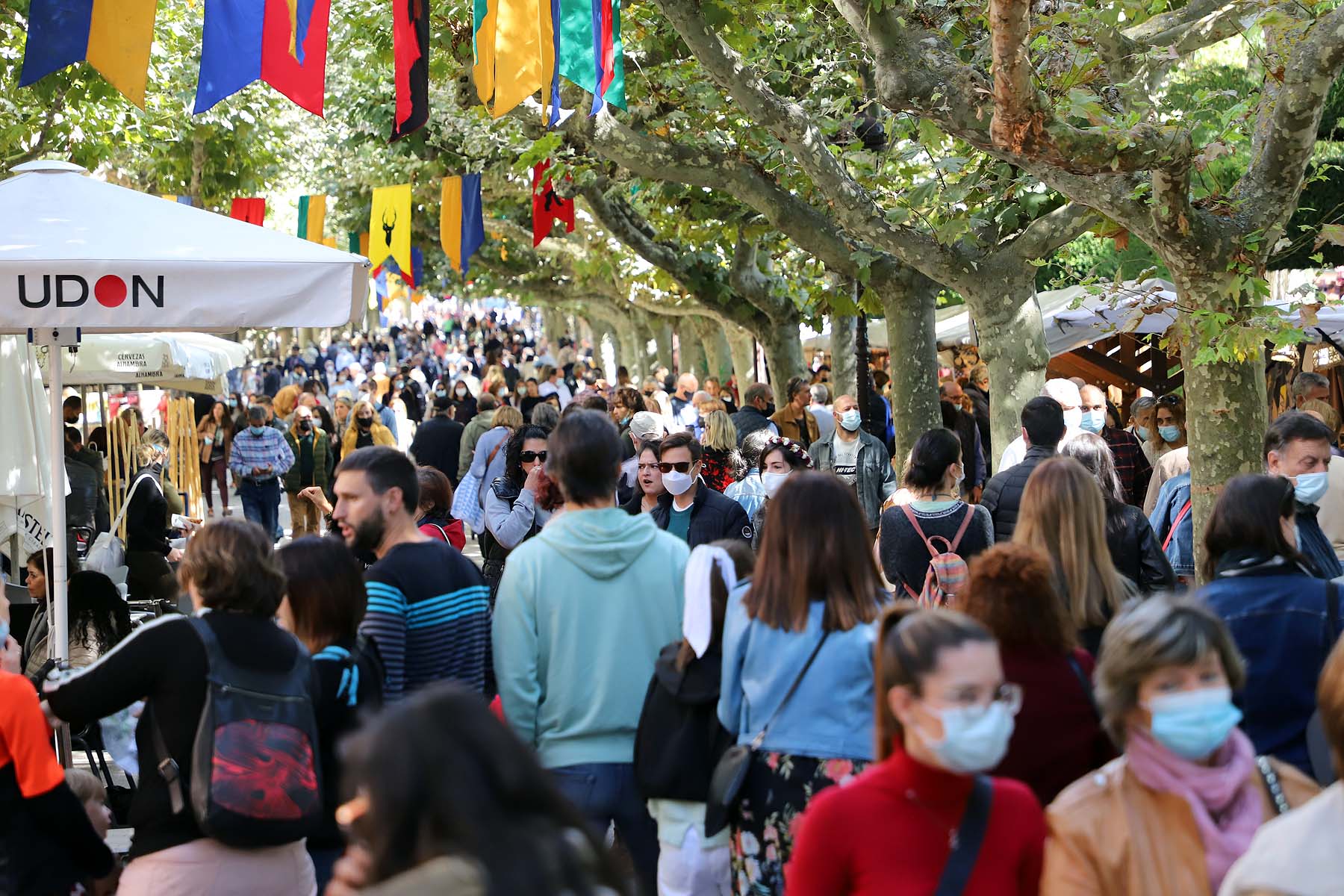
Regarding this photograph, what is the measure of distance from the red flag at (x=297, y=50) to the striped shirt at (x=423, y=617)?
5.11 meters

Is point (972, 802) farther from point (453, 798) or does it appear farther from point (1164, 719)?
point (453, 798)

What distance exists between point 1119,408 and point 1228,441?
10.1 m

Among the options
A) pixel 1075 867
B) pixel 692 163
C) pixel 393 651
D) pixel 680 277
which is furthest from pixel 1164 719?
pixel 680 277

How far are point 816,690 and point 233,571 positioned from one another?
1467mm

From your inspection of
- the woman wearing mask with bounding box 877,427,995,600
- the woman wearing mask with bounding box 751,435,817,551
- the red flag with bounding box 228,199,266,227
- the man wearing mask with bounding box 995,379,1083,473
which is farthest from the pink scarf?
the red flag with bounding box 228,199,266,227

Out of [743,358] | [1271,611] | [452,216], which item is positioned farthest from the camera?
[743,358]

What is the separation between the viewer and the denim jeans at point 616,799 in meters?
4.28

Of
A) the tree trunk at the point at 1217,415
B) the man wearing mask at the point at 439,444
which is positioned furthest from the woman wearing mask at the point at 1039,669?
the man wearing mask at the point at 439,444

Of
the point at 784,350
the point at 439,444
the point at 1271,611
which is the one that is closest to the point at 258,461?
the point at 439,444

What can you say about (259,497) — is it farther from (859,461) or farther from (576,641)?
(576,641)

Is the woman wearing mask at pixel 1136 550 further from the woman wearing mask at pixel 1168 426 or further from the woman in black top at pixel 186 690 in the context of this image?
the woman wearing mask at pixel 1168 426

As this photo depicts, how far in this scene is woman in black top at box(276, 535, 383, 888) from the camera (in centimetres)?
400

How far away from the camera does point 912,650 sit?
9.59 feet

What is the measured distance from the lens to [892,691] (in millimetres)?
2936
